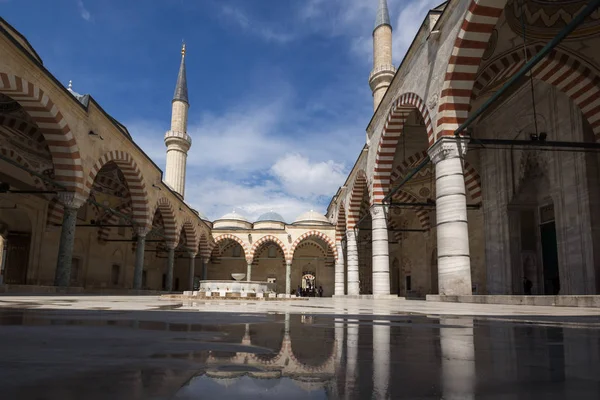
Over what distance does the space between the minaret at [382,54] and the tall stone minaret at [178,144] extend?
11118mm

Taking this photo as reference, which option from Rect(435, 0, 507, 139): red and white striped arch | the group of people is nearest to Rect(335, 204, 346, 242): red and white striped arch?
the group of people

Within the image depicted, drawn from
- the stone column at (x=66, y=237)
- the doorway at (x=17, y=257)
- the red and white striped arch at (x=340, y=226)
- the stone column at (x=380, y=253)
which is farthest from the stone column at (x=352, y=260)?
the doorway at (x=17, y=257)

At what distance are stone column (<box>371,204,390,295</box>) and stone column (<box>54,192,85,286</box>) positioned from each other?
26.0ft

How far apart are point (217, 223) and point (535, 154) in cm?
2194

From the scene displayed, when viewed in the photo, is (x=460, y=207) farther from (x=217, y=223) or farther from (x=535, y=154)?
(x=217, y=223)

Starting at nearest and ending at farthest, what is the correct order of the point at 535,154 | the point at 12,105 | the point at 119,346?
the point at 119,346 < the point at 535,154 < the point at 12,105

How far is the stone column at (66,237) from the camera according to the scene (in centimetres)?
1054

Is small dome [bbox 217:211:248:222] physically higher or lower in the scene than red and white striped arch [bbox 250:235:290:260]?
higher

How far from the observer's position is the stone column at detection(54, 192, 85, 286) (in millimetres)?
10539

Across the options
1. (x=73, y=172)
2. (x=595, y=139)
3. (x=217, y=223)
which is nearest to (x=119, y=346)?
(x=73, y=172)

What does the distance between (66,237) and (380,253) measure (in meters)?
8.28

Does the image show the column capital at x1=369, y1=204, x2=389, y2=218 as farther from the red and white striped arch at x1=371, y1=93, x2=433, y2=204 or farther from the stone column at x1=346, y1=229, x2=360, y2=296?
the stone column at x1=346, y1=229, x2=360, y2=296

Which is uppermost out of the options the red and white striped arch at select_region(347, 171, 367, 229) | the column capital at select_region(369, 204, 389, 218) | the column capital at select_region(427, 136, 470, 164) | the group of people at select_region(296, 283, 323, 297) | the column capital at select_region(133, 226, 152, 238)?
the red and white striped arch at select_region(347, 171, 367, 229)

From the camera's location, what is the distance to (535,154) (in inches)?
463
